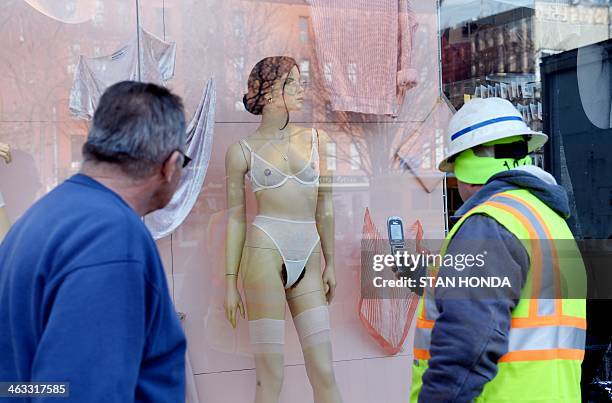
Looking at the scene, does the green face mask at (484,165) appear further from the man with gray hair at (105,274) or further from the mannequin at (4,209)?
the mannequin at (4,209)

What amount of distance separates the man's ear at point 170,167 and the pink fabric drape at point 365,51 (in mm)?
2286

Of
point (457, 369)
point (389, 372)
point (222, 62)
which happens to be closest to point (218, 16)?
point (222, 62)

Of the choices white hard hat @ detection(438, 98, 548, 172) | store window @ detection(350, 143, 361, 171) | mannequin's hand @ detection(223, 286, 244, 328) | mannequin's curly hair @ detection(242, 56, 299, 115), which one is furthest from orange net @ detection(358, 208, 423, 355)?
white hard hat @ detection(438, 98, 548, 172)

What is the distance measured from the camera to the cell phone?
11.9 feet

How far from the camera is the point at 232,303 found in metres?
3.28

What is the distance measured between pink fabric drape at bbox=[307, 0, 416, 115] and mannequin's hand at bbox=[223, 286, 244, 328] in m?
1.08

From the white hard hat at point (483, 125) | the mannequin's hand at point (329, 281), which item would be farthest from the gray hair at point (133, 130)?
the mannequin's hand at point (329, 281)

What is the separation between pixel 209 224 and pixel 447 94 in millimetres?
1605

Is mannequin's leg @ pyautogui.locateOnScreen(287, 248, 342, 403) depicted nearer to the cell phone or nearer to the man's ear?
the cell phone

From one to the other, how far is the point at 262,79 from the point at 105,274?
2.31 m

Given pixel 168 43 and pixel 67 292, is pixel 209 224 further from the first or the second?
pixel 67 292

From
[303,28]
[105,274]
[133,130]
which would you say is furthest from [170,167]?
[303,28]

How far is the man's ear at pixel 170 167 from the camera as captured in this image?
1.43 metres

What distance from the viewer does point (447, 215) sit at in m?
4.00
